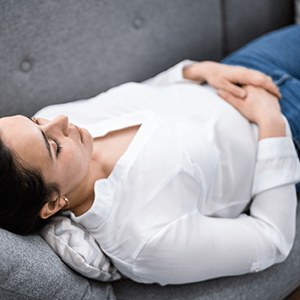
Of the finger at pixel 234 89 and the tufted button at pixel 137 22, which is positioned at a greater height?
the tufted button at pixel 137 22

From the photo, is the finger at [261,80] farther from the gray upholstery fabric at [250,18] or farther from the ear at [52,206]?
the ear at [52,206]

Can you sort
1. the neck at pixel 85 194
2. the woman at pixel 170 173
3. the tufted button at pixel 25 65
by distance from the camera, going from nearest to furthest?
the woman at pixel 170 173 < the neck at pixel 85 194 < the tufted button at pixel 25 65

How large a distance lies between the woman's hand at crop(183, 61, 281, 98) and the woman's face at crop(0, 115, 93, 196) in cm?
55

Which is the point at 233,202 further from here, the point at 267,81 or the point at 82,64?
the point at 82,64

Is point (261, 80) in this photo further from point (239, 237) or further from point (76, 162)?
point (76, 162)

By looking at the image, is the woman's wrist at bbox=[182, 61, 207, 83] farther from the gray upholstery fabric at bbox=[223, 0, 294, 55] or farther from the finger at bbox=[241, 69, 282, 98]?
the gray upholstery fabric at bbox=[223, 0, 294, 55]

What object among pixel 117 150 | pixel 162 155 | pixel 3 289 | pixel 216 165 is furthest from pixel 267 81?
pixel 3 289

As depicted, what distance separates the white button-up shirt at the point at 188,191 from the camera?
850 millimetres

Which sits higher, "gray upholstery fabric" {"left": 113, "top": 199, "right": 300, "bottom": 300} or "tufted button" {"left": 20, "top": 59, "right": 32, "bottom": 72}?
"tufted button" {"left": 20, "top": 59, "right": 32, "bottom": 72}

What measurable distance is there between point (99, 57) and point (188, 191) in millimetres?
712

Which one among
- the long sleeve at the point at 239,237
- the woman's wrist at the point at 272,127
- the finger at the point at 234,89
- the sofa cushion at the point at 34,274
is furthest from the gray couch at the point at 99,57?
the finger at the point at 234,89

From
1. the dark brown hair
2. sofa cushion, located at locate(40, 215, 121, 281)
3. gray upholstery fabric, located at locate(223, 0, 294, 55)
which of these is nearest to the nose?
the dark brown hair

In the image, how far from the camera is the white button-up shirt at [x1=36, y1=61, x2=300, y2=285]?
85 cm

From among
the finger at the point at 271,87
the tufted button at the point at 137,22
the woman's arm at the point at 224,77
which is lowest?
the finger at the point at 271,87
